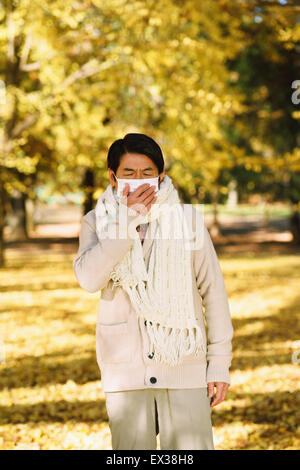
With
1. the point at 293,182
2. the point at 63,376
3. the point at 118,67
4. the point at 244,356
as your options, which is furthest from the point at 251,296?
the point at 293,182

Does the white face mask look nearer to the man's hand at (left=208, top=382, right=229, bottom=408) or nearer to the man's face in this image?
the man's face

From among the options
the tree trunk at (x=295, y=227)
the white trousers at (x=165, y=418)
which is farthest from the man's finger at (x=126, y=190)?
the tree trunk at (x=295, y=227)

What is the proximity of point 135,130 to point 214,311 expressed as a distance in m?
10.9

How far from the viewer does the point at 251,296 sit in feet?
37.1

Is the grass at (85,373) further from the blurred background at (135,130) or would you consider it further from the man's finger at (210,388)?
the man's finger at (210,388)

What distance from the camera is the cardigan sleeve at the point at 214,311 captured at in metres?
2.30

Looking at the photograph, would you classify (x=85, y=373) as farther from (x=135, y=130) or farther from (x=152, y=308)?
(x=135, y=130)

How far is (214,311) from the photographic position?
Answer: 7.61 ft

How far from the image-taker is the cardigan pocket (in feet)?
7.42

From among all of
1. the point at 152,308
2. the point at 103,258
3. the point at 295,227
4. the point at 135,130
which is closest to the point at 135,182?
the point at 103,258

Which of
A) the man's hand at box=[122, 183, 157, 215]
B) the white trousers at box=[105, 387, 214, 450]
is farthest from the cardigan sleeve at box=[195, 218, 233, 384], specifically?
the man's hand at box=[122, 183, 157, 215]

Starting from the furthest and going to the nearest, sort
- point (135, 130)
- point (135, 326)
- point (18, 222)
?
point (18, 222) → point (135, 130) → point (135, 326)
